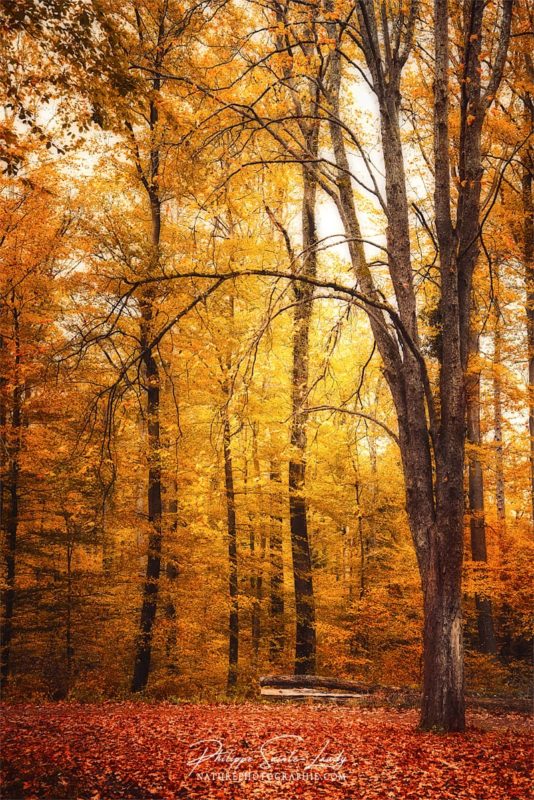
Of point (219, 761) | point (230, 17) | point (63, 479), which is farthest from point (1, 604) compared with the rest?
point (230, 17)

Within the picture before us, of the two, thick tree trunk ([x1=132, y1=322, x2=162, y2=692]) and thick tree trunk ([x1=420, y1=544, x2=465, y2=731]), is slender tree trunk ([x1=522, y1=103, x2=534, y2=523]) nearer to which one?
thick tree trunk ([x1=420, y1=544, x2=465, y2=731])

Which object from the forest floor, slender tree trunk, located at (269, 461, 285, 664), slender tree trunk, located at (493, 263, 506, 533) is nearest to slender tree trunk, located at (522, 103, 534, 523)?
slender tree trunk, located at (493, 263, 506, 533)

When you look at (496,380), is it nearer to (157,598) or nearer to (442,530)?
(442,530)

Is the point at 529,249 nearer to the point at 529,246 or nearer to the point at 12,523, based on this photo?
the point at 529,246

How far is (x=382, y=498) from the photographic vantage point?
47.2 ft

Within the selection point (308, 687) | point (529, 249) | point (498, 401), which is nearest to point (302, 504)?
point (308, 687)

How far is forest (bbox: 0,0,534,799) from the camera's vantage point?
19.7 ft

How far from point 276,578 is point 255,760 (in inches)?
383

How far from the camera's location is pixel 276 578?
14.1 meters

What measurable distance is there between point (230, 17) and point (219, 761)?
→ 1049 cm

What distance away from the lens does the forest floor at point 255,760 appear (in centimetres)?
389

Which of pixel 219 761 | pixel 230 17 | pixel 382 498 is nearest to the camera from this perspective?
pixel 219 761

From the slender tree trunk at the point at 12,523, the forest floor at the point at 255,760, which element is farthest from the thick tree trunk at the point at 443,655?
the slender tree trunk at the point at 12,523

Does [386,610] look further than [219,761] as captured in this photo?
Yes
